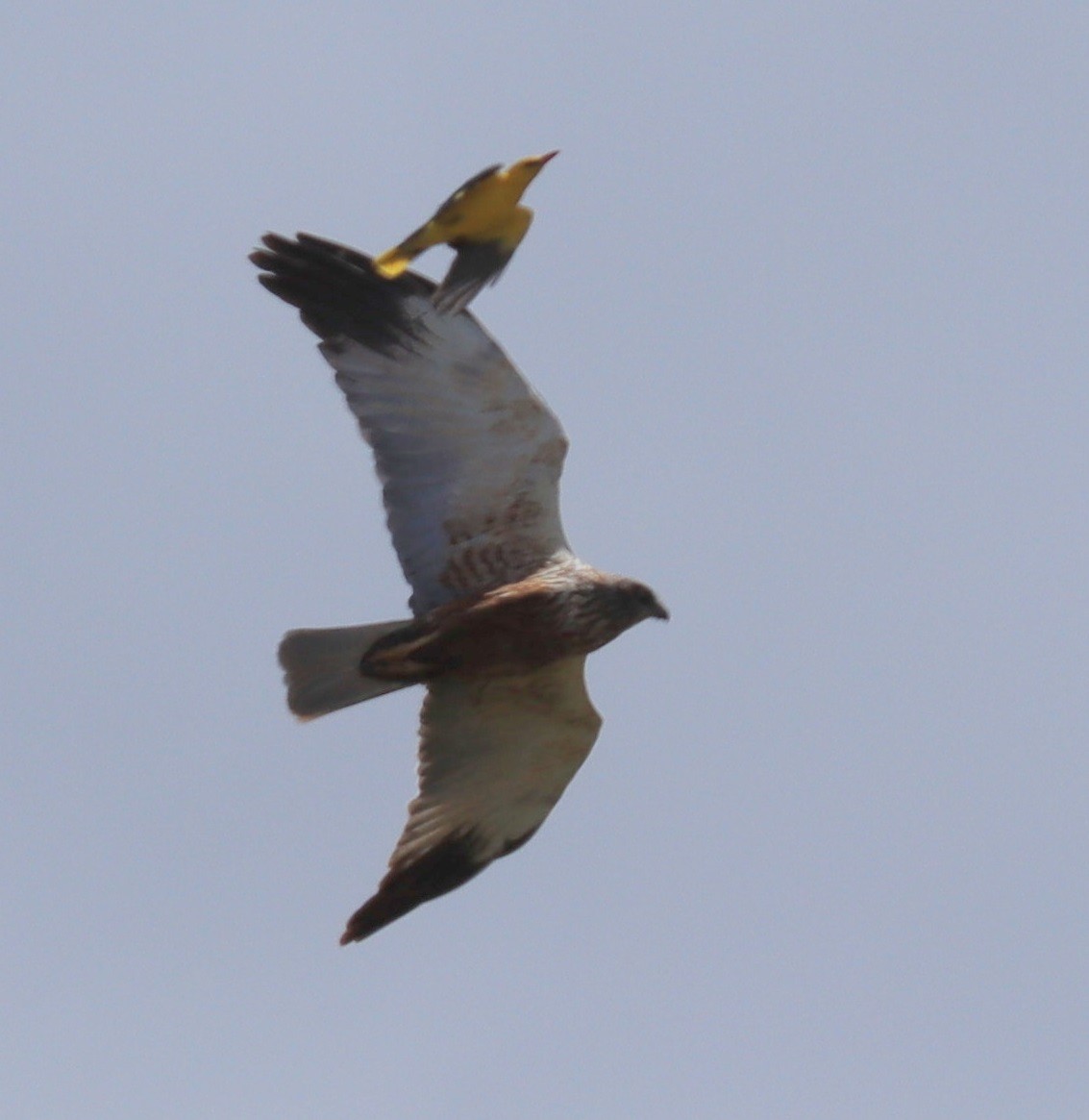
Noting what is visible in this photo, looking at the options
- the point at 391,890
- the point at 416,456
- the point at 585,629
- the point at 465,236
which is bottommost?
the point at 391,890

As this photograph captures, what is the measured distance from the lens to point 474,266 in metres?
13.2

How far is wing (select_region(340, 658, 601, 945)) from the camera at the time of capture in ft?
45.1

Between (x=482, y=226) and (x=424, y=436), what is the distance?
44.2 inches

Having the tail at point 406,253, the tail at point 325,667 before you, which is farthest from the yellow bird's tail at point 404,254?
the tail at point 325,667

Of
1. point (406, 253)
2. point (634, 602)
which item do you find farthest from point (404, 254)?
point (634, 602)

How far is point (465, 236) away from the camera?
13148 mm

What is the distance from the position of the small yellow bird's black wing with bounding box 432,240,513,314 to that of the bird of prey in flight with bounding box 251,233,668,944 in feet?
0.64

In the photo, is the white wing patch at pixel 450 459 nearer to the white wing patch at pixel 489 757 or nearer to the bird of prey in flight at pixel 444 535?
the bird of prey in flight at pixel 444 535

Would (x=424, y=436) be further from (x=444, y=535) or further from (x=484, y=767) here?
(x=484, y=767)

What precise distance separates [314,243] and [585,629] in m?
2.42

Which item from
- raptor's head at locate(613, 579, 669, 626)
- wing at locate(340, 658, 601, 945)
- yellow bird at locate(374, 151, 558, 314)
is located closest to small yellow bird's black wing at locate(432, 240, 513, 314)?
yellow bird at locate(374, 151, 558, 314)

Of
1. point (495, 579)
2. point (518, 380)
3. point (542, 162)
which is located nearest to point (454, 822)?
point (495, 579)

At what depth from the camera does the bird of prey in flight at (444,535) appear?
43.6 ft

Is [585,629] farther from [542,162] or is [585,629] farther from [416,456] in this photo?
[542,162]
